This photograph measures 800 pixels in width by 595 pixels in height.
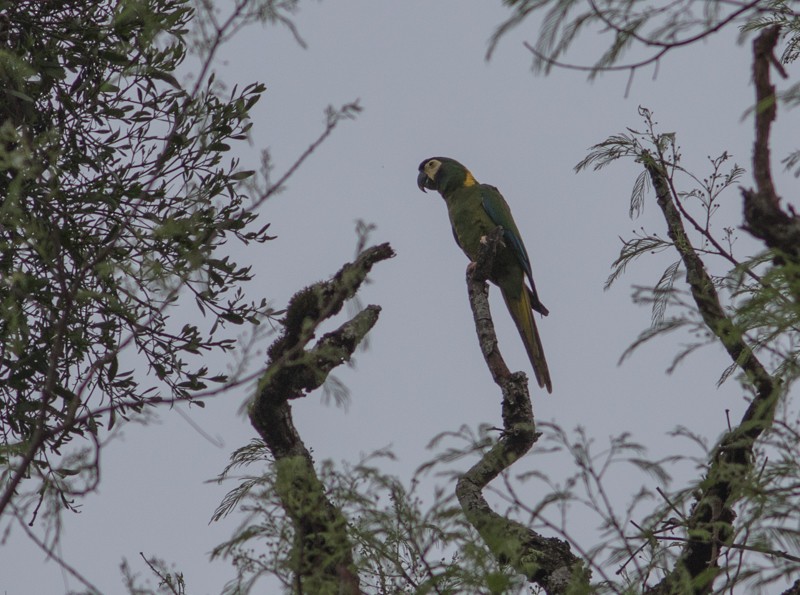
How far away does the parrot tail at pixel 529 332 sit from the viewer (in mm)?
5551

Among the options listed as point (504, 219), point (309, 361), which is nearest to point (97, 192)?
point (309, 361)

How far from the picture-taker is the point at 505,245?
5859 mm

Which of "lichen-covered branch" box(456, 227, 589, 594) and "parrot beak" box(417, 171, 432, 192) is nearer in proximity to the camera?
"lichen-covered branch" box(456, 227, 589, 594)

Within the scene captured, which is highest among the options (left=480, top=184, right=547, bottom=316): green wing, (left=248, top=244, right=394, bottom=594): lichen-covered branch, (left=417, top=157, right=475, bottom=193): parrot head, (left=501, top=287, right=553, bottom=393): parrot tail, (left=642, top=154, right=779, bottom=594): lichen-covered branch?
(left=417, top=157, right=475, bottom=193): parrot head

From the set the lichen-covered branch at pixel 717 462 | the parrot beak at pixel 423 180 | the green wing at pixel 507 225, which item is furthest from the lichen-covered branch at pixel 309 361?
the parrot beak at pixel 423 180

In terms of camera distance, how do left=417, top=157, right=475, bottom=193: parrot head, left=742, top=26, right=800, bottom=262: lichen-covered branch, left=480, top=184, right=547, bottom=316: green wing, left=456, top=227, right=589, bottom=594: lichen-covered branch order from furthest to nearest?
left=417, top=157, right=475, bottom=193: parrot head
left=480, top=184, right=547, bottom=316: green wing
left=456, top=227, right=589, bottom=594: lichen-covered branch
left=742, top=26, right=800, bottom=262: lichen-covered branch

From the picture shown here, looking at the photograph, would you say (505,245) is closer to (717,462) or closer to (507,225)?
(507,225)

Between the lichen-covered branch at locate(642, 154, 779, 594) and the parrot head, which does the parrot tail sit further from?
the lichen-covered branch at locate(642, 154, 779, 594)

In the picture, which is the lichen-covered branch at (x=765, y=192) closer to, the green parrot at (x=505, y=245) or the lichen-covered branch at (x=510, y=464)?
the lichen-covered branch at (x=510, y=464)

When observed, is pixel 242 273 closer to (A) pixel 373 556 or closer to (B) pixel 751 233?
(A) pixel 373 556

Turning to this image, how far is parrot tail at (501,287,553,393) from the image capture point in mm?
5551

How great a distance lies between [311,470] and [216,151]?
1.45 meters

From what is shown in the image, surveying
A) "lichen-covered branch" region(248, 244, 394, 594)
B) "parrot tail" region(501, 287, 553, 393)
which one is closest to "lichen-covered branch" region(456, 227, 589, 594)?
"lichen-covered branch" region(248, 244, 394, 594)

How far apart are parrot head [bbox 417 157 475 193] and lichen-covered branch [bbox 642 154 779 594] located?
3.56 meters
